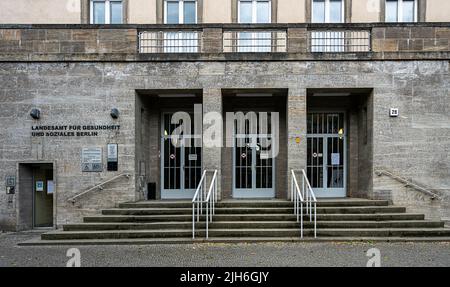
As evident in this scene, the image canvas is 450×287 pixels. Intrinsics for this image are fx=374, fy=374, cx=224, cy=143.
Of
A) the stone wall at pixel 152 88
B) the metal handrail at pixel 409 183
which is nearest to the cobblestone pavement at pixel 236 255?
the metal handrail at pixel 409 183

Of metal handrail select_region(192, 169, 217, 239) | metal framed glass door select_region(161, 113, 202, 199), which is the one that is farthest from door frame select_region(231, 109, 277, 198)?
metal handrail select_region(192, 169, 217, 239)

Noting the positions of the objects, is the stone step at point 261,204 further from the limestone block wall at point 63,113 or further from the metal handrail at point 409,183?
the limestone block wall at point 63,113

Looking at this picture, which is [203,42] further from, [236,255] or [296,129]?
[236,255]

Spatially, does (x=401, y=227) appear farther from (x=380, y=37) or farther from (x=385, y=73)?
(x=380, y=37)

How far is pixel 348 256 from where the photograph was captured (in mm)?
7191

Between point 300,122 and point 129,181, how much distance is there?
197 inches

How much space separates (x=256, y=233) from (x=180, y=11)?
26.5ft

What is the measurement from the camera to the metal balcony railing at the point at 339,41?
36.4 feet

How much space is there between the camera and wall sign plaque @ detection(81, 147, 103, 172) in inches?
406

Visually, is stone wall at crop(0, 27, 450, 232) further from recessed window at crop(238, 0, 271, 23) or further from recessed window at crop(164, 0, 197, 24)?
recessed window at crop(238, 0, 271, 23)

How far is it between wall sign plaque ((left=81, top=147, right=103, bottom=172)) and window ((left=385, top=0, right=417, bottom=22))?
10.3 meters

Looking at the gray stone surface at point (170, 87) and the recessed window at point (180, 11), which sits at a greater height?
the recessed window at point (180, 11)

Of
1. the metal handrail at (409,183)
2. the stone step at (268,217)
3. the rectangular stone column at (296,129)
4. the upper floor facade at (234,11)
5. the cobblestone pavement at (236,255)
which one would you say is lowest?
the cobblestone pavement at (236,255)
